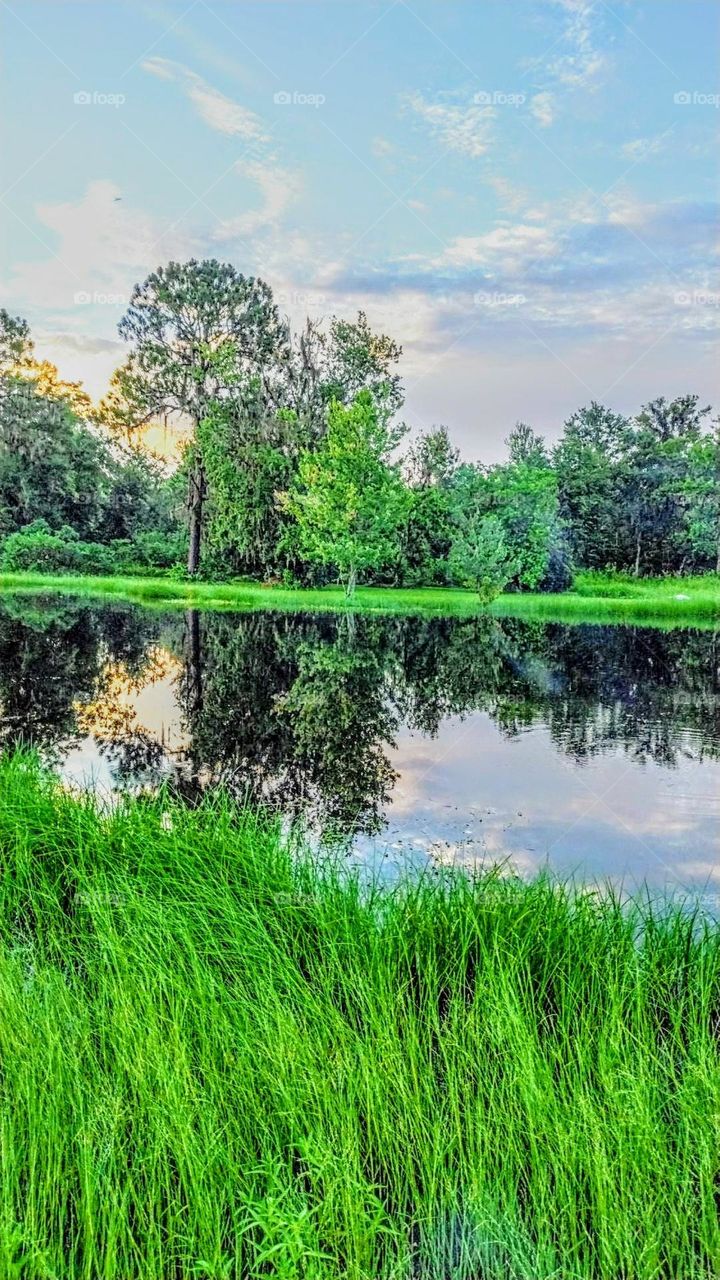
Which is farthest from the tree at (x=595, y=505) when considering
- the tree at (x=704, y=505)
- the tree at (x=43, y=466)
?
the tree at (x=43, y=466)

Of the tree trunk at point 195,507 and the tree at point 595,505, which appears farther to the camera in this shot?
the tree at point 595,505

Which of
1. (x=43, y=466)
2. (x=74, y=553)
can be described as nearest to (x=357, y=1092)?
(x=74, y=553)

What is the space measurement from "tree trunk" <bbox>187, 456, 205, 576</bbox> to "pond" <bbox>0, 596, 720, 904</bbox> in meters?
16.2

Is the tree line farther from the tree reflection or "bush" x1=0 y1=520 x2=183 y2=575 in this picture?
the tree reflection

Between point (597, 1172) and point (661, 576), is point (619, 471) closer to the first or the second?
point (661, 576)

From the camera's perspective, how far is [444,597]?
29.1m

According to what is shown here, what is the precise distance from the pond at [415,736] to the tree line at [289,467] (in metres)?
13.5

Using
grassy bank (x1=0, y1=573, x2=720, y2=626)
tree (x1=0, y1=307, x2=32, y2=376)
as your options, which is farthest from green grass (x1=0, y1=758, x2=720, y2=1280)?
tree (x1=0, y1=307, x2=32, y2=376)

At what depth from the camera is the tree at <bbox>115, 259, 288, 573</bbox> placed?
106ft

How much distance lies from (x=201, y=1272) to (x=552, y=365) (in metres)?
33.7

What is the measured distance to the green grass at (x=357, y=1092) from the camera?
79.0 inches

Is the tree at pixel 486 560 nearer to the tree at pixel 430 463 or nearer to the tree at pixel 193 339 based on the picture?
the tree at pixel 430 463

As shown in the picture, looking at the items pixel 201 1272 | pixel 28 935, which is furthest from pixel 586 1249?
pixel 28 935

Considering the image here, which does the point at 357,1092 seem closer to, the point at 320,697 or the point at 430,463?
the point at 320,697
